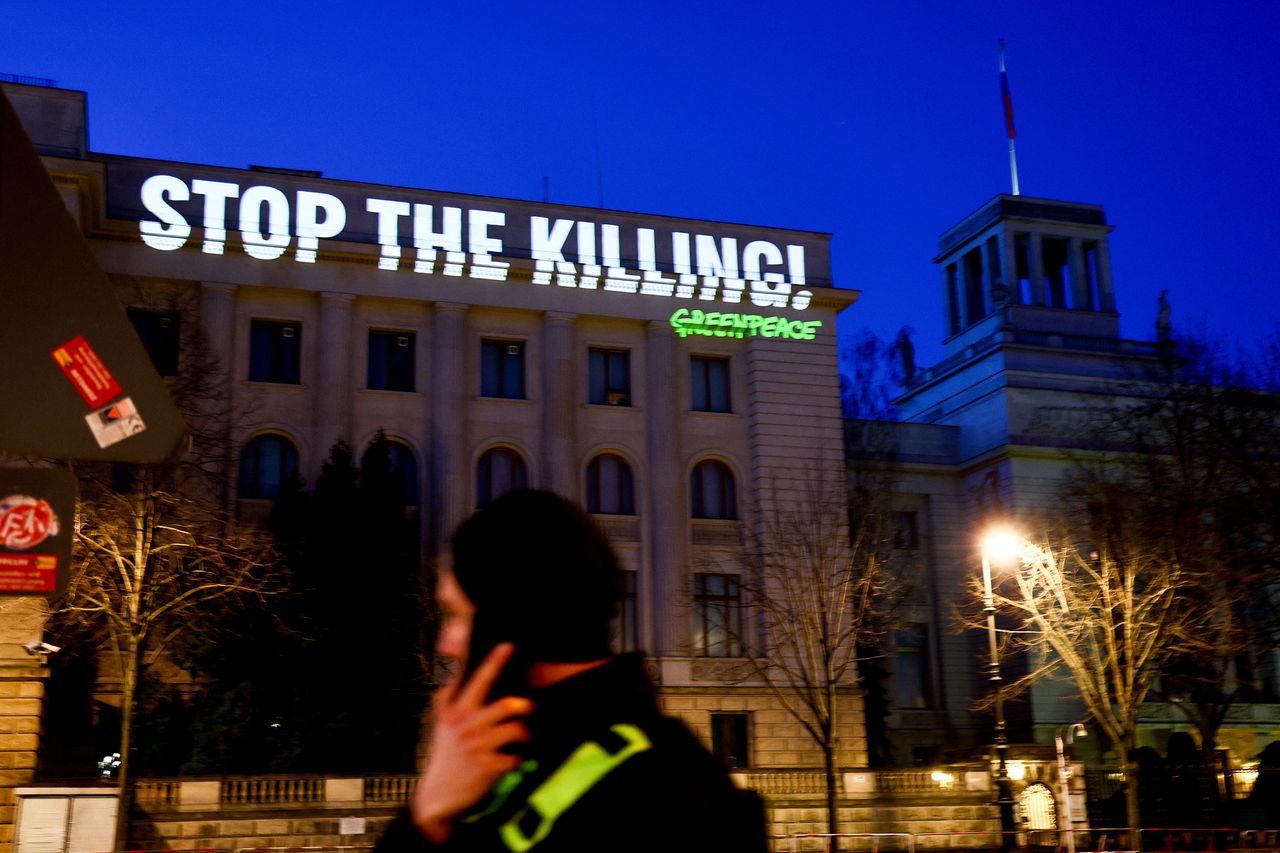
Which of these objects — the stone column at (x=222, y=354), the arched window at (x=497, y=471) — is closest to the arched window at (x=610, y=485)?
the arched window at (x=497, y=471)

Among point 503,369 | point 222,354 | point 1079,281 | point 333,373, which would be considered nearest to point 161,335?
point 222,354

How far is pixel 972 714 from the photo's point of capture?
47500mm

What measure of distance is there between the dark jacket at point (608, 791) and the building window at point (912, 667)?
152 feet

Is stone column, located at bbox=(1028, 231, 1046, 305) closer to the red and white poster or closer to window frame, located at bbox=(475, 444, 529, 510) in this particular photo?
window frame, located at bbox=(475, 444, 529, 510)

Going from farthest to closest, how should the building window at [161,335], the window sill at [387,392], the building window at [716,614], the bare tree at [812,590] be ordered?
the building window at [716,614]
the window sill at [387,392]
the building window at [161,335]
the bare tree at [812,590]

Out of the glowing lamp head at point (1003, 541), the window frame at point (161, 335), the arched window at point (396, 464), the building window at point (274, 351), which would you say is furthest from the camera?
the building window at point (274, 351)

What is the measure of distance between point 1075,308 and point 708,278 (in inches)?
755

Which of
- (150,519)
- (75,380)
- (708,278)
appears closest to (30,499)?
(75,380)

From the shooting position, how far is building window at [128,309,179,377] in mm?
36375

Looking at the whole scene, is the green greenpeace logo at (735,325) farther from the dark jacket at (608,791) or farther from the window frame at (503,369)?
the dark jacket at (608,791)

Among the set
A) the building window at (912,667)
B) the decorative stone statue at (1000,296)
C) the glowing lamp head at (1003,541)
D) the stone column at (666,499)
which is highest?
the decorative stone statue at (1000,296)

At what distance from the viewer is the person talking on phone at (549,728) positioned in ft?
5.97

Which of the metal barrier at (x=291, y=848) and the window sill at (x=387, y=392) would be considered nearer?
the metal barrier at (x=291, y=848)

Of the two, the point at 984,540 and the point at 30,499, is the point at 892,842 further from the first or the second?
the point at 30,499
